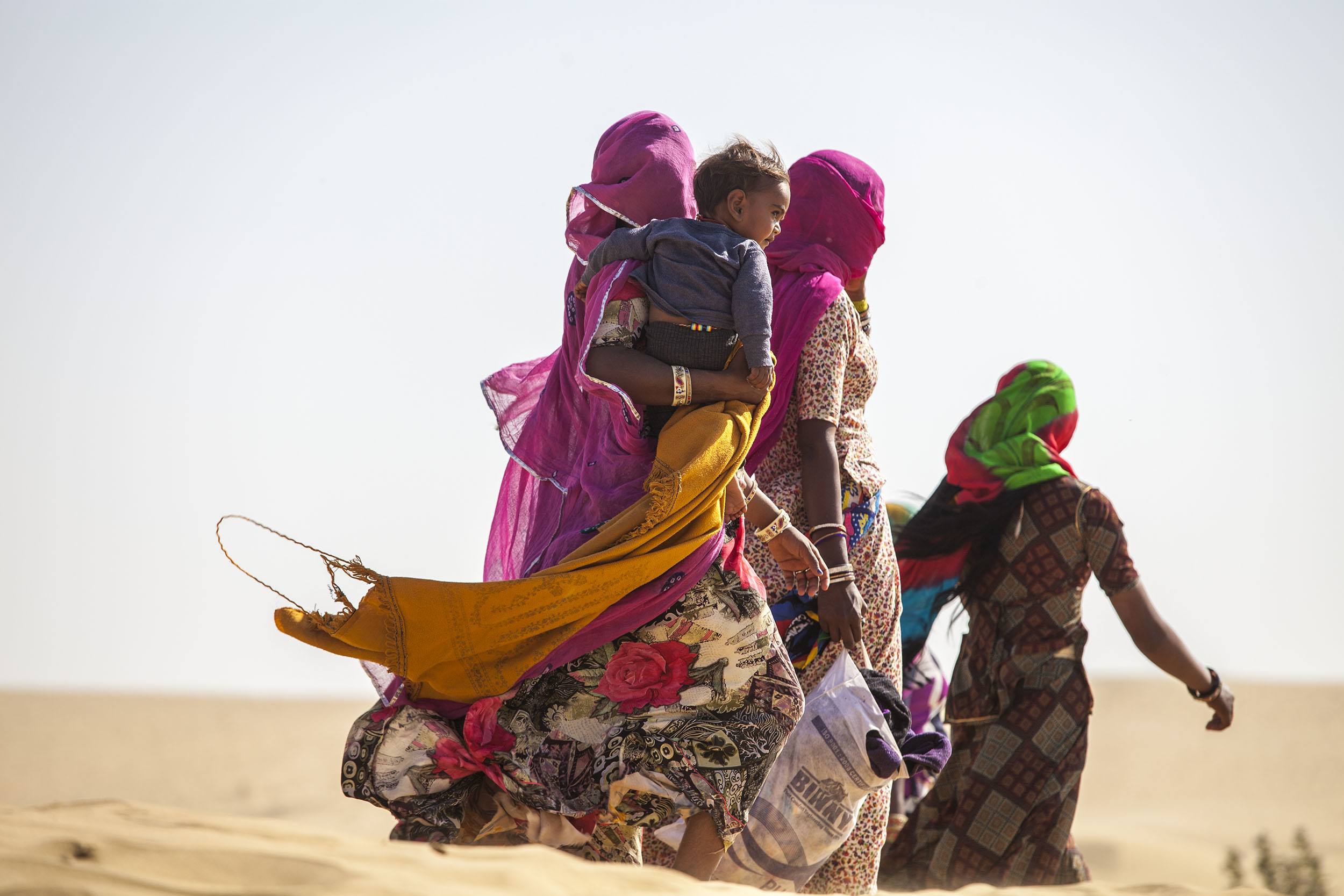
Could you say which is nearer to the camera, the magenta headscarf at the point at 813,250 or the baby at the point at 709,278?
the baby at the point at 709,278

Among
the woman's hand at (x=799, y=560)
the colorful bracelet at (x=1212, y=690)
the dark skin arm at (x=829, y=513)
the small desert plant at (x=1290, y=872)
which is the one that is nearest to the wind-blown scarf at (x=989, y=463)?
the colorful bracelet at (x=1212, y=690)

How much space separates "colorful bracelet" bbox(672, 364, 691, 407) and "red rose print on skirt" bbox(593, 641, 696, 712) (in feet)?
2.07

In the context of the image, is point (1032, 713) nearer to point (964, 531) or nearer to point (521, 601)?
point (964, 531)

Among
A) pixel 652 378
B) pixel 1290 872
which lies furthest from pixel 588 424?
pixel 1290 872

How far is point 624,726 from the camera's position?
371 cm

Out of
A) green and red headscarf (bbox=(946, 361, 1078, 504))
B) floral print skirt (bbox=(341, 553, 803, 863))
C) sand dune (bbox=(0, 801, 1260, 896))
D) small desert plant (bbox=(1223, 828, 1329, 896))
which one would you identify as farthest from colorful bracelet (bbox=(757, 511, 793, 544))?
small desert plant (bbox=(1223, 828, 1329, 896))

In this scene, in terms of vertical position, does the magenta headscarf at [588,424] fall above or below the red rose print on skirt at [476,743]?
above

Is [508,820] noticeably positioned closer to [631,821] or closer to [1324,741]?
[631,821]

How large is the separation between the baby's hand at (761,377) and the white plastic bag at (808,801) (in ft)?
3.38

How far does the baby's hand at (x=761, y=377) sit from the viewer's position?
3734mm

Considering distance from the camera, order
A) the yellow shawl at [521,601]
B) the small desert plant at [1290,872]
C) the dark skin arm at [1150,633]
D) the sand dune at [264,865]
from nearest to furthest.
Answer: the sand dune at [264,865], the yellow shawl at [521,601], the dark skin arm at [1150,633], the small desert plant at [1290,872]

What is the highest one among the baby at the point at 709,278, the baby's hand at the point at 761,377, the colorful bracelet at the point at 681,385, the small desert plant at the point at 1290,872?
the baby at the point at 709,278

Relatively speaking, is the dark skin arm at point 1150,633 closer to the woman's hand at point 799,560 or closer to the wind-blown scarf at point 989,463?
the wind-blown scarf at point 989,463

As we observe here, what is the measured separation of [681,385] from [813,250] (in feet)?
4.92
